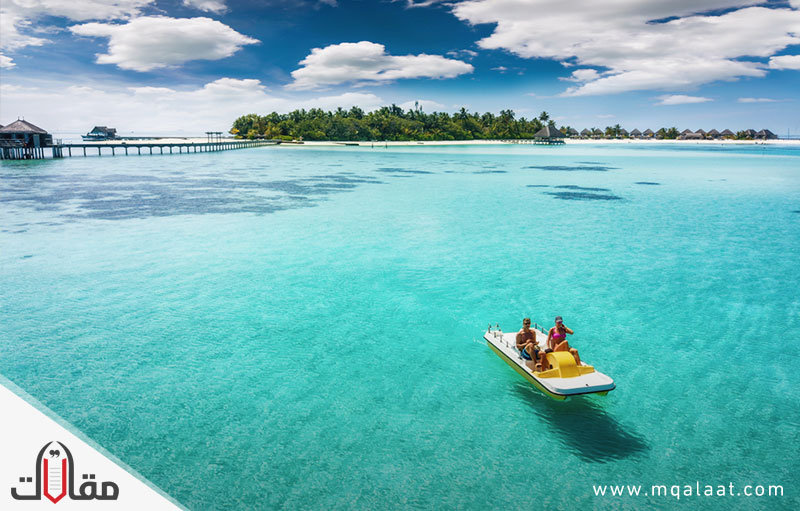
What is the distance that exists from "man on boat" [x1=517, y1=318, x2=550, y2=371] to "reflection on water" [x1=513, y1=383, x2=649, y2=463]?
0.90m

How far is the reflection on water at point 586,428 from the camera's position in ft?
34.3

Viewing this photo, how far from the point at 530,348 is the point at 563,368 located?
1.15 m

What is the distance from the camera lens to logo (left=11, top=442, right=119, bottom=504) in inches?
366

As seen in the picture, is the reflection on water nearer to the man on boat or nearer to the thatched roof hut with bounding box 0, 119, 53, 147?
the man on boat

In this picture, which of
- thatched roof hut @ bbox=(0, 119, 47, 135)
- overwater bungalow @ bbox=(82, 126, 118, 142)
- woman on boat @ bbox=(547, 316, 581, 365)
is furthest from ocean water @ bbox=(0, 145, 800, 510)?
overwater bungalow @ bbox=(82, 126, 118, 142)

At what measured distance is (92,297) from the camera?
19094 mm

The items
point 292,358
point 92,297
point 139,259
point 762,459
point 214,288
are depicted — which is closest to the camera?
point 762,459

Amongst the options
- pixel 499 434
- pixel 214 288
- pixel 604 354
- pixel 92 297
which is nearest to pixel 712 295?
pixel 604 354

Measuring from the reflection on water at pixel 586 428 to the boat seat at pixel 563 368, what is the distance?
2.95 feet

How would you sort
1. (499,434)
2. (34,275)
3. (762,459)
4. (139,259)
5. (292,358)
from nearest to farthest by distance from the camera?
(762,459) → (499,434) → (292,358) → (34,275) → (139,259)

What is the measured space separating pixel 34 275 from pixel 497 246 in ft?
78.8

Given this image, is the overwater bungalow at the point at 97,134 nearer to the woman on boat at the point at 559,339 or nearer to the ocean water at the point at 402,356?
the ocean water at the point at 402,356

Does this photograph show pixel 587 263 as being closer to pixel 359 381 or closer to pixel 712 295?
pixel 712 295

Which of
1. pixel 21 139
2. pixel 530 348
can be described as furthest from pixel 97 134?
pixel 530 348
